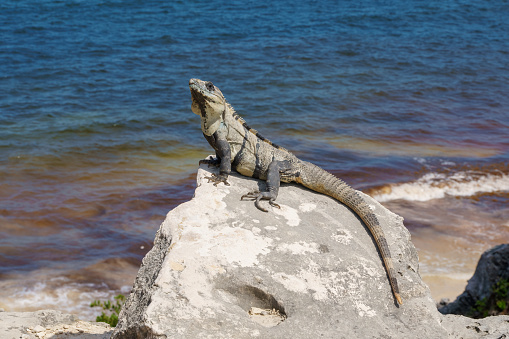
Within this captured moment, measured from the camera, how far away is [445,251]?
851 centimetres

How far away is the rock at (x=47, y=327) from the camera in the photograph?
5066mm

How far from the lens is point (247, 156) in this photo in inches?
208

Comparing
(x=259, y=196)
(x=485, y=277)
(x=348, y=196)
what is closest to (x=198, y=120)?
(x=485, y=277)

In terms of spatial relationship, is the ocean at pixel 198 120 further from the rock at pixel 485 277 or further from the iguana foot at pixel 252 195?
the iguana foot at pixel 252 195

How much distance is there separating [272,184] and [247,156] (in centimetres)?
55

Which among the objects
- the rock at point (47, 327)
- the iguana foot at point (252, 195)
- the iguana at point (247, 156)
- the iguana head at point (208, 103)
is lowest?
the rock at point (47, 327)

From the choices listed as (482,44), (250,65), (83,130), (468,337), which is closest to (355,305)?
(468,337)

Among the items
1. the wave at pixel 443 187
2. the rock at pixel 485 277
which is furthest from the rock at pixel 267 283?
the wave at pixel 443 187

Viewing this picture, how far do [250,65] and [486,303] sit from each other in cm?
1410

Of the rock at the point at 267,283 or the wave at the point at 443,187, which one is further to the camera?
the wave at the point at 443,187

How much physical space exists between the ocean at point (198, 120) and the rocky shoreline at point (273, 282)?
141 inches

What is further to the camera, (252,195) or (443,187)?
(443,187)

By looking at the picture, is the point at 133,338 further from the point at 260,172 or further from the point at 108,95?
the point at 108,95

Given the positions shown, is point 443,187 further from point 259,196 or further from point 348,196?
point 259,196
